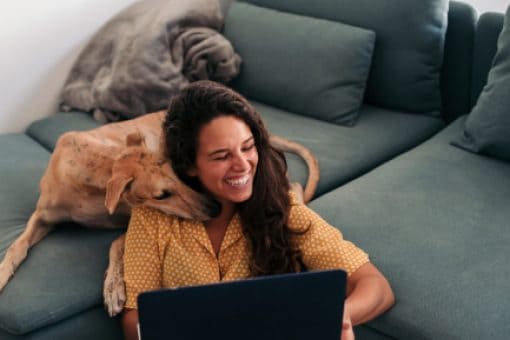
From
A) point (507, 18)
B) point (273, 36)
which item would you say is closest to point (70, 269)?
point (273, 36)

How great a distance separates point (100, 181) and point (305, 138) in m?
0.83

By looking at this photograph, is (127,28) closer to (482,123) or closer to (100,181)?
(100,181)

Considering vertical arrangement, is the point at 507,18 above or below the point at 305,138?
above

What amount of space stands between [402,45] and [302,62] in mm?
380

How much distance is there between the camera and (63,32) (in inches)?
119

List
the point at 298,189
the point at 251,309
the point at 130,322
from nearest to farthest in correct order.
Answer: the point at 251,309, the point at 130,322, the point at 298,189

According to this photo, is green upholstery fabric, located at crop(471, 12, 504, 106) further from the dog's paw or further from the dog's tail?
the dog's paw

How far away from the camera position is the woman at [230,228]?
1614mm

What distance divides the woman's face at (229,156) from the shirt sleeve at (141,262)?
0.69 feet

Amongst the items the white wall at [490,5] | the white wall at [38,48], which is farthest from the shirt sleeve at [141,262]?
the white wall at [490,5]

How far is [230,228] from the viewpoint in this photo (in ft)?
5.67

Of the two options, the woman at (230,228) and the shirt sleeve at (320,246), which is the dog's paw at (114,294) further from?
the shirt sleeve at (320,246)

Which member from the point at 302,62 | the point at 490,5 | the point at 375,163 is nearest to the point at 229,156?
the point at 375,163

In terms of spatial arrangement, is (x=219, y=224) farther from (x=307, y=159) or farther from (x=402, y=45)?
(x=402, y=45)
